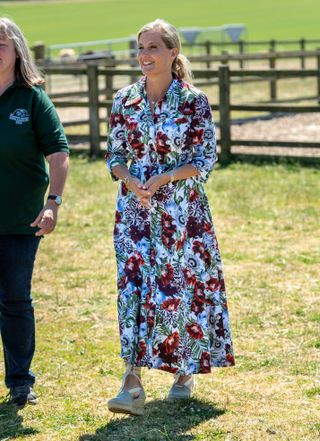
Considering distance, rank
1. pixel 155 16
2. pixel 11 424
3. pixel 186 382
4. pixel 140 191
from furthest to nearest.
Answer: pixel 155 16
pixel 186 382
pixel 11 424
pixel 140 191

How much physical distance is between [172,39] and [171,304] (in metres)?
1.28

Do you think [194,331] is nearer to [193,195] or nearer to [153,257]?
[153,257]

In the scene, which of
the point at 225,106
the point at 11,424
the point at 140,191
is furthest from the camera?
the point at 225,106

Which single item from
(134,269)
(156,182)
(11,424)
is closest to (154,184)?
(156,182)

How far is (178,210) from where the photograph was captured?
515cm

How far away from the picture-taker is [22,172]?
17.1ft

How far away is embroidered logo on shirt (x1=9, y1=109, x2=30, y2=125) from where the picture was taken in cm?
513

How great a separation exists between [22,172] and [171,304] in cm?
98

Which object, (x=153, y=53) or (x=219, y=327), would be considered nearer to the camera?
(x=153, y=53)

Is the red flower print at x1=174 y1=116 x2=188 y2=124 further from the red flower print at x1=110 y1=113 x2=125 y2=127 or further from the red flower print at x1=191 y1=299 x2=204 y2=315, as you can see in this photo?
the red flower print at x1=191 y1=299 x2=204 y2=315

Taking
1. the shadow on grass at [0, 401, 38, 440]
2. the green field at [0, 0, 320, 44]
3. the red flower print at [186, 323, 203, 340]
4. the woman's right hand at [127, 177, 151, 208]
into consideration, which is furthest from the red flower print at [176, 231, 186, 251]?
Result: the green field at [0, 0, 320, 44]

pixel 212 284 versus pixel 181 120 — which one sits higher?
pixel 181 120

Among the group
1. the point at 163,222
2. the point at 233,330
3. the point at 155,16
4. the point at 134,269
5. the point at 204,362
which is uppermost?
the point at 155,16

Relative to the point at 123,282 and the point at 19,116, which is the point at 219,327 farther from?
the point at 19,116
